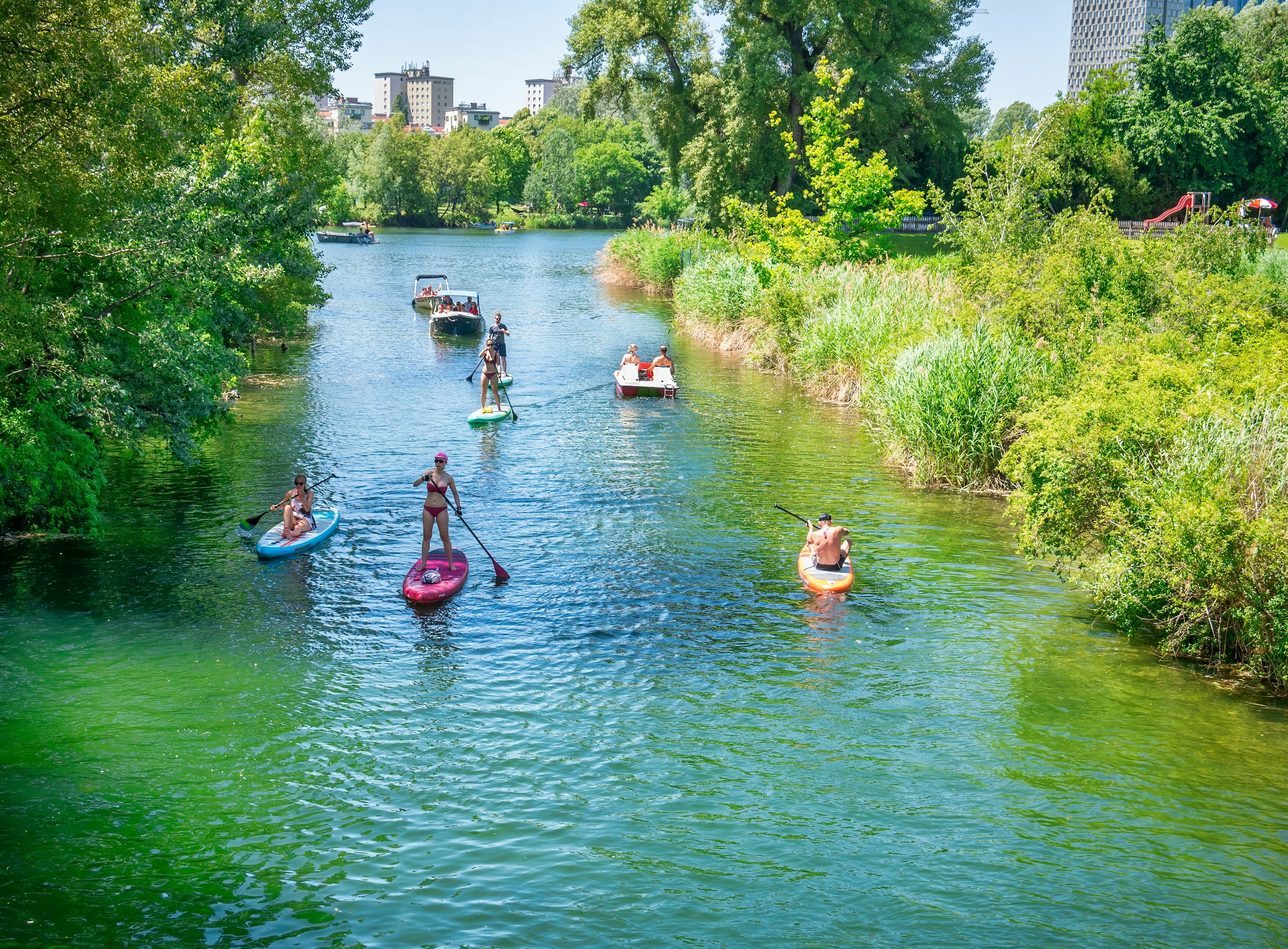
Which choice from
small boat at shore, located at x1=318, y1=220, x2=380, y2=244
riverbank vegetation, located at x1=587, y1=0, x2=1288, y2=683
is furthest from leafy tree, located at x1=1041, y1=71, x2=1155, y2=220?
small boat at shore, located at x1=318, y1=220, x2=380, y2=244

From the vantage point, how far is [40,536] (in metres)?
18.0

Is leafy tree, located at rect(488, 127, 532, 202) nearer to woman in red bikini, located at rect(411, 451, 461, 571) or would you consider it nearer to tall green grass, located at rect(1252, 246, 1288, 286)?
tall green grass, located at rect(1252, 246, 1288, 286)

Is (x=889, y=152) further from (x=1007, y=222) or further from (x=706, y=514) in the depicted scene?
(x=706, y=514)

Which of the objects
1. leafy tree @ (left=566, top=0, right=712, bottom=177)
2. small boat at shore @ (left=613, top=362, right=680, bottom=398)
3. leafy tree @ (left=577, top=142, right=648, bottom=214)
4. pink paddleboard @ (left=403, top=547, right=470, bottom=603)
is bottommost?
pink paddleboard @ (left=403, top=547, right=470, bottom=603)

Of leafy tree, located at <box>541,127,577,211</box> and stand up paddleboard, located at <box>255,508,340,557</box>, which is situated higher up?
leafy tree, located at <box>541,127,577,211</box>

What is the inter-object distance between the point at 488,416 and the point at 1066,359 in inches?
553

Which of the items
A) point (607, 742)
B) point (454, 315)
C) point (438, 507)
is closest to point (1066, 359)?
point (438, 507)

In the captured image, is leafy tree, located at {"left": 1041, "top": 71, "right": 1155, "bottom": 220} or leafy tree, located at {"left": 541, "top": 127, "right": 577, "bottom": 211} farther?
leafy tree, located at {"left": 541, "top": 127, "right": 577, "bottom": 211}

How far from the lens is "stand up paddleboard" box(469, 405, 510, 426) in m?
27.4

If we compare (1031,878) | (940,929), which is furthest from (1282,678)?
(940,929)

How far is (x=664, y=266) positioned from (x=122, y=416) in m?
41.7

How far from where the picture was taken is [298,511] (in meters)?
18.2

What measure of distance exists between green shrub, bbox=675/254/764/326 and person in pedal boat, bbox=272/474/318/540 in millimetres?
22289

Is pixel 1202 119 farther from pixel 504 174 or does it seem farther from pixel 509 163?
pixel 509 163
